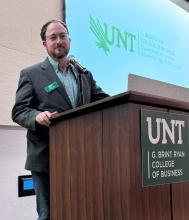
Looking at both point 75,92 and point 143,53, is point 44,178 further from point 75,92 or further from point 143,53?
point 143,53

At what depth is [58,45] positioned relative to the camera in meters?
1.49

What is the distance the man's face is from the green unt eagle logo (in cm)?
126

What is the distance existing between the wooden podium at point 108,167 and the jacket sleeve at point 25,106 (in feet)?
0.39

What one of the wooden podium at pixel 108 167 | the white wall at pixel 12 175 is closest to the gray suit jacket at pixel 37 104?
the wooden podium at pixel 108 167

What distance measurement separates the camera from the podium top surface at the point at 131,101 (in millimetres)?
936

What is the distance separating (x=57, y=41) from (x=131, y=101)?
2.17ft

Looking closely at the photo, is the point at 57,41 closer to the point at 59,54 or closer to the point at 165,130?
the point at 59,54

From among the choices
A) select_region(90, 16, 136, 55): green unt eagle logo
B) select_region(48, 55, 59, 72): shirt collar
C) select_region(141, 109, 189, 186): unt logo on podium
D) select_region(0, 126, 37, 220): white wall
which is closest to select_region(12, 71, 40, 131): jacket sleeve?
select_region(48, 55, 59, 72): shirt collar

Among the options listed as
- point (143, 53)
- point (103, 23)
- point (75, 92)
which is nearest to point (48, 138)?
point (75, 92)

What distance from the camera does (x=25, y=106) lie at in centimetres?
139

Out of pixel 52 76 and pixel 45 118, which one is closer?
pixel 45 118

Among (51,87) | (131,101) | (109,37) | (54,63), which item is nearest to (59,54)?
(54,63)

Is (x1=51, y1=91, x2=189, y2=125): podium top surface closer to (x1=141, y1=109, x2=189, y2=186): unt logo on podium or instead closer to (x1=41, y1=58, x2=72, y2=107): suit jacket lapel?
(x1=141, y1=109, x2=189, y2=186): unt logo on podium

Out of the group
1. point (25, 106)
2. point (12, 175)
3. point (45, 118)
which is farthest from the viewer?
point (12, 175)
